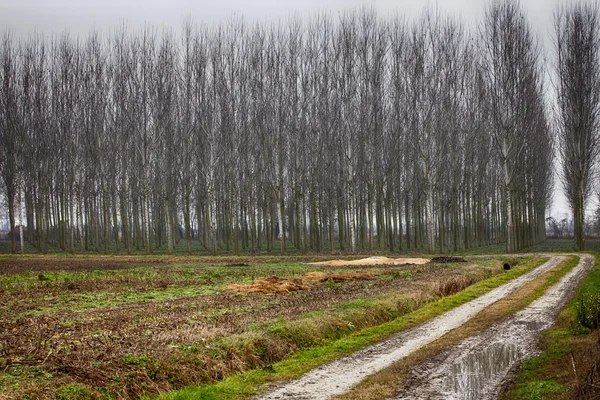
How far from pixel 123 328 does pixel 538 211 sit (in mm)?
71954

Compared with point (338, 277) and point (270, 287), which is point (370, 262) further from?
point (270, 287)

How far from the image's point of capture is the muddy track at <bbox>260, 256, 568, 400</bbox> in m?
9.49

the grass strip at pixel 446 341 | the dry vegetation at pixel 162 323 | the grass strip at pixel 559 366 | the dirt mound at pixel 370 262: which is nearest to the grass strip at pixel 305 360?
the dry vegetation at pixel 162 323

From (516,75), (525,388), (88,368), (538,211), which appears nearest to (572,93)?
(516,75)

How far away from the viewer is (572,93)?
47.1 meters

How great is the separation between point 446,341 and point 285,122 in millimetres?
40908

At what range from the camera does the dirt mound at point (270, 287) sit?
20609 millimetres

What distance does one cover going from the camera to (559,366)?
10633 mm

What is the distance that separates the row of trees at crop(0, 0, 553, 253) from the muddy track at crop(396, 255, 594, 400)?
30773 mm

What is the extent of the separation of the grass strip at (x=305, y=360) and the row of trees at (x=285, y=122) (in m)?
29.0

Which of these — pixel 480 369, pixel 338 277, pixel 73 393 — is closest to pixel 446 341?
pixel 480 369

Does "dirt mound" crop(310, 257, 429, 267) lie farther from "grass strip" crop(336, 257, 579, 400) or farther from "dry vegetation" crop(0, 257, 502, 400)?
"grass strip" crop(336, 257, 579, 400)

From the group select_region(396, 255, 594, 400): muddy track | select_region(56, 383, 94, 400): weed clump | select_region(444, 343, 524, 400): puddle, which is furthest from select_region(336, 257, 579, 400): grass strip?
select_region(56, 383, 94, 400): weed clump

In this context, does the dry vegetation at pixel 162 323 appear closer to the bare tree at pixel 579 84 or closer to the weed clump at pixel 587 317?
the weed clump at pixel 587 317
